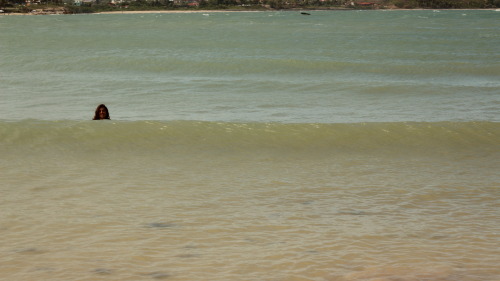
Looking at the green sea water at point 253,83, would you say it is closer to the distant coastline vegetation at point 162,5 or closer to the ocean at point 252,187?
the ocean at point 252,187

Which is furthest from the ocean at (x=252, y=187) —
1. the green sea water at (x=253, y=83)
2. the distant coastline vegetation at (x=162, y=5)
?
the distant coastline vegetation at (x=162, y=5)

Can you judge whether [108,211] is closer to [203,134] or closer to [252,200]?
[252,200]

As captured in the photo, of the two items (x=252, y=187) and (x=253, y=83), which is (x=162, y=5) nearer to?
(x=253, y=83)

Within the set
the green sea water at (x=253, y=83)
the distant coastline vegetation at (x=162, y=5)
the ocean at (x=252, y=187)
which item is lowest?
the green sea water at (x=253, y=83)

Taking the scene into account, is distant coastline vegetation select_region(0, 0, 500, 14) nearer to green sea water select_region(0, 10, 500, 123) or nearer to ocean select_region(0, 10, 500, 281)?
green sea water select_region(0, 10, 500, 123)

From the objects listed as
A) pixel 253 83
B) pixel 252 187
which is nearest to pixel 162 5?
pixel 253 83

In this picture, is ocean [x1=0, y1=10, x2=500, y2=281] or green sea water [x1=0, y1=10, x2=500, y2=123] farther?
green sea water [x1=0, y1=10, x2=500, y2=123]

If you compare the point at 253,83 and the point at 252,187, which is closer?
the point at 252,187

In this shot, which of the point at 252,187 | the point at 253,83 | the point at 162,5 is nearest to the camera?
the point at 252,187

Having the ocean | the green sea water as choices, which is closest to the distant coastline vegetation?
the green sea water

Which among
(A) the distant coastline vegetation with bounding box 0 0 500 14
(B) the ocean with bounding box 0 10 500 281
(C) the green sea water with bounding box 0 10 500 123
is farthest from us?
(A) the distant coastline vegetation with bounding box 0 0 500 14

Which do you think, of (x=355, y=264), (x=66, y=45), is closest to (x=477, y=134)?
(x=355, y=264)

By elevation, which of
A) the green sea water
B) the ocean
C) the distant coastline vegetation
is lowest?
the green sea water

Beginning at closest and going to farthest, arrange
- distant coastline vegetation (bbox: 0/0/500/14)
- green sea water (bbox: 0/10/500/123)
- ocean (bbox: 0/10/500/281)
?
1. ocean (bbox: 0/10/500/281)
2. green sea water (bbox: 0/10/500/123)
3. distant coastline vegetation (bbox: 0/0/500/14)
